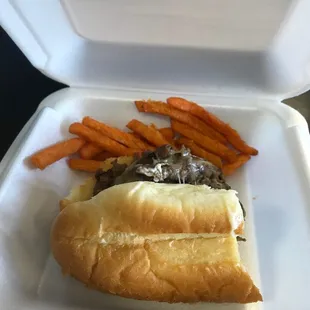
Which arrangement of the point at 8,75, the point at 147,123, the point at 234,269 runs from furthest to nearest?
the point at 8,75
the point at 147,123
the point at 234,269

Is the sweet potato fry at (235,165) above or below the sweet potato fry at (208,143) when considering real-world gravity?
below

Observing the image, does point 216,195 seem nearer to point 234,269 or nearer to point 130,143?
point 234,269

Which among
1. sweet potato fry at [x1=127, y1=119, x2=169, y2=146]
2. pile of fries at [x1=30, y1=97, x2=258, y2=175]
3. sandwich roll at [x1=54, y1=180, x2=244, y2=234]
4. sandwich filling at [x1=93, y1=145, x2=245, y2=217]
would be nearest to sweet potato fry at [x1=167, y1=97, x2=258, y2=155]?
pile of fries at [x1=30, y1=97, x2=258, y2=175]

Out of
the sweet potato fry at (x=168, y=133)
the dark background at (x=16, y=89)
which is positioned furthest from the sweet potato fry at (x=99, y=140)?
the dark background at (x=16, y=89)

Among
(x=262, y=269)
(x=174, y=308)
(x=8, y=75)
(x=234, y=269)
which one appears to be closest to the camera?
(x=234, y=269)

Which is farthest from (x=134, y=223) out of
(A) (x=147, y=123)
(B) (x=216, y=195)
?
(A) (x=147, y=123)

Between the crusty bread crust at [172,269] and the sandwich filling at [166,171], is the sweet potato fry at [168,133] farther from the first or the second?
the crusty bread crust at [172,269]

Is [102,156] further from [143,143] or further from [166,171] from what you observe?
[166,171]

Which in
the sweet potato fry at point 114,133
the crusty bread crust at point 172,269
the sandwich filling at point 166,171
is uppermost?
the sweet potato fry at point 114,133
